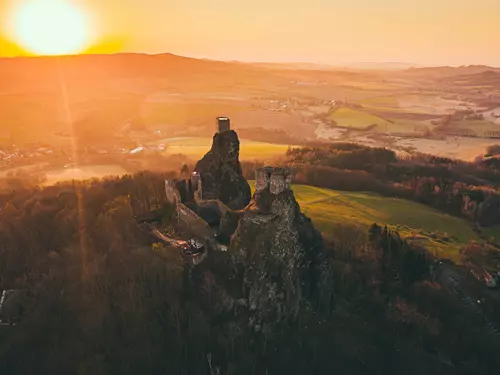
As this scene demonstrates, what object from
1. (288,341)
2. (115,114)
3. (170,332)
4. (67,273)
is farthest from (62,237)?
(115,114)

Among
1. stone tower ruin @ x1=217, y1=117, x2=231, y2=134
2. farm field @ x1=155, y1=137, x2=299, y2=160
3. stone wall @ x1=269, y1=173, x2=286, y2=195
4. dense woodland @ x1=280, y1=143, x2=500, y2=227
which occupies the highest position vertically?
stone tower ruin @ x1=217, y1=117, x2=231, y2=134

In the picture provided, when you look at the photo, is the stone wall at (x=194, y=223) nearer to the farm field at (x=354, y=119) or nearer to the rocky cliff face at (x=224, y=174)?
the rocky cliff face at (x=224, y=174)

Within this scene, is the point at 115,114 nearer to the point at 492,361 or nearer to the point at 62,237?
the point at 62,237

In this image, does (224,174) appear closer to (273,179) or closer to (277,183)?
(273,179)

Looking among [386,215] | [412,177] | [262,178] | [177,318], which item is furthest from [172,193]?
[412,177]

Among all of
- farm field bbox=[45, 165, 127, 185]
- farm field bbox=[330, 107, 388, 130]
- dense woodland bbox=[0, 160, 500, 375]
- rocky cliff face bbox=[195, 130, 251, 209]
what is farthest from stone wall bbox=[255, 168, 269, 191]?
farm field bbox=[330, 107, 388, 130]

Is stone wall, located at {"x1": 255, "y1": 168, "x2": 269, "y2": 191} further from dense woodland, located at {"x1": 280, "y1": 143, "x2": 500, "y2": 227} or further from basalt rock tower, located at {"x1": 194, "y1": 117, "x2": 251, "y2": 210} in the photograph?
dense woodland, located at {"x1": 280, "y1": 143, "x2": 500, "y2": 227}

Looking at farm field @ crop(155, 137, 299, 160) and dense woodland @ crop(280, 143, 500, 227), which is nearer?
dense woodland @ crop(280, 143, 500, 227)
